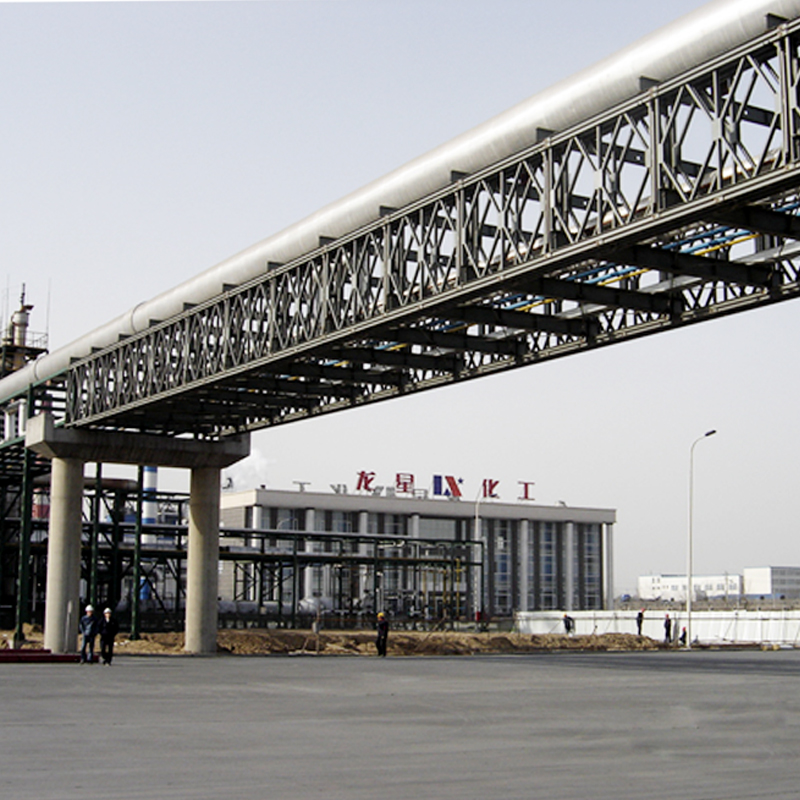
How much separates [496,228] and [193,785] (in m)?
15.4

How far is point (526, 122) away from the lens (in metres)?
23.0

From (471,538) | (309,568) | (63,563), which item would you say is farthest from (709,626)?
(471,538)

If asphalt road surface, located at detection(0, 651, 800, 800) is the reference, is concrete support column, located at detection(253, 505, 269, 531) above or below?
above

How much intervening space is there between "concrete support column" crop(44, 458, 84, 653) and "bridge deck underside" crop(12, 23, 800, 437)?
6.32 metres

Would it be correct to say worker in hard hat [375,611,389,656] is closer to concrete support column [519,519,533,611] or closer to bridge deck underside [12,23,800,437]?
bridge deck underside [12,23,800,437]

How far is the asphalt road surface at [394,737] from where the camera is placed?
11016 mm

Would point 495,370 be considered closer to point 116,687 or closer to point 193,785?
A: point 116,687

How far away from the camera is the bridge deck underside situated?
19.1 meters

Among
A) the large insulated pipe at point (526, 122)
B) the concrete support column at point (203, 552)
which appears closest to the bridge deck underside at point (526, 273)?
the large insulated pipe at point (526, 122)

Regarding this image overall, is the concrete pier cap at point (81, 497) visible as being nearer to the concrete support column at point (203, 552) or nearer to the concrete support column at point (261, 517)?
the concrete support column at point (203, 552)

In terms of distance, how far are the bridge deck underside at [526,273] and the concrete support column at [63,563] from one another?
6325 mm

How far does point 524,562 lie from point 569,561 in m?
6.26

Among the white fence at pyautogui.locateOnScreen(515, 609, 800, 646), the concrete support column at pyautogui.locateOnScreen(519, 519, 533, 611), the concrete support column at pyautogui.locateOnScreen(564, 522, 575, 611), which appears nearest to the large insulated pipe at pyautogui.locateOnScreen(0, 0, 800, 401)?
the white fence at pyautogui.locateOnScreen(515, 609, 800, 646)

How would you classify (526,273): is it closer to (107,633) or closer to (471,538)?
(107,633)
